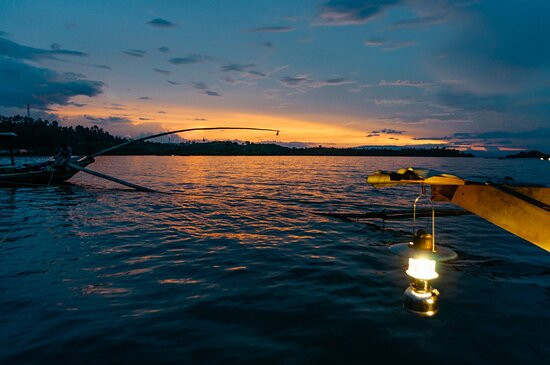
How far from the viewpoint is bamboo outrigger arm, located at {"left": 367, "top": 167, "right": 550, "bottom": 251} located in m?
4.66

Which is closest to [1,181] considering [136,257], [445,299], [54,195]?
[54,195]

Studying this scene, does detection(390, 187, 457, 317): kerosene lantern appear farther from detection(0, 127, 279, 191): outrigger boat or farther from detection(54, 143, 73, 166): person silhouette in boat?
detection(54, 143, 73, 166): person silhouette in boat

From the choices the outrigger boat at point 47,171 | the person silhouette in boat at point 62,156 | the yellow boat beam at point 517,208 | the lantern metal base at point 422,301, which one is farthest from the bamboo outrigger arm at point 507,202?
the person silhouette in boat at point 62,156

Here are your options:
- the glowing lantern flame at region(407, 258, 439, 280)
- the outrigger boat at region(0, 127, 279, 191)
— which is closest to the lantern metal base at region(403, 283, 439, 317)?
the glowing lantern flame at region(407, 258, 439, 280)

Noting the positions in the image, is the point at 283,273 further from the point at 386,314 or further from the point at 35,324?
the point at 35,324

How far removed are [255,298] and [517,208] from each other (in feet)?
18.8

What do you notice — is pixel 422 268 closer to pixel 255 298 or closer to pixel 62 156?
pixel 255 298

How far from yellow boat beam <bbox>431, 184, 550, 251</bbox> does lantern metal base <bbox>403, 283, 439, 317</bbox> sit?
218cm

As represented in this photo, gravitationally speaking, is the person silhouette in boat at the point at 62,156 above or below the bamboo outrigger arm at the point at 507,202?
above

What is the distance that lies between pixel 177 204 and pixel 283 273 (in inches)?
629

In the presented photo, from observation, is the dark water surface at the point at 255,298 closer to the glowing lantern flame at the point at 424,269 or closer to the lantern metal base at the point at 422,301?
the lantern metal base at the point at 422,301

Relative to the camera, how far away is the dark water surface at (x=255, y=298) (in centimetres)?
554

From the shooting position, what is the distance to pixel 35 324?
6.31m

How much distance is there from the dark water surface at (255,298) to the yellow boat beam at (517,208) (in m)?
0.99
